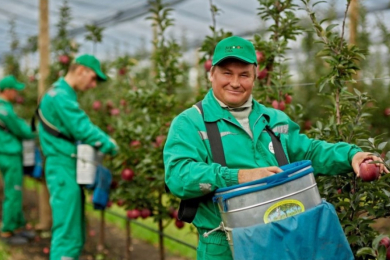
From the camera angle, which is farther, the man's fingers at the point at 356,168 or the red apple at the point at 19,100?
the red apple at the point at 19,100

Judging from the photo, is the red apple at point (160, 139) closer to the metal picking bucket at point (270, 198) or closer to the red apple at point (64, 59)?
the metal picking bucket at point (270, 198)

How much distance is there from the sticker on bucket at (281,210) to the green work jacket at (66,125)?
2.37m

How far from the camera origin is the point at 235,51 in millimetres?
2035

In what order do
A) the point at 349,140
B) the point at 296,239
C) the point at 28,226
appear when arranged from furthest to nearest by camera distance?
the point at 28,226, the point at 349,140, the point at 296,239

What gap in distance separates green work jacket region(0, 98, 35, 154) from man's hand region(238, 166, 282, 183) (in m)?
4.70

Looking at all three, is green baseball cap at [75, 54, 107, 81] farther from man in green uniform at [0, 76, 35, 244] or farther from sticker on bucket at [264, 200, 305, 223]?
sticker on bucket at [264, 200, 305, 223]

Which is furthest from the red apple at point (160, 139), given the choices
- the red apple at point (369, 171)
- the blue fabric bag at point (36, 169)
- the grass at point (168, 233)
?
the blue fabric bag at point (36, 169)

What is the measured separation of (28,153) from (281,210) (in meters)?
4.98

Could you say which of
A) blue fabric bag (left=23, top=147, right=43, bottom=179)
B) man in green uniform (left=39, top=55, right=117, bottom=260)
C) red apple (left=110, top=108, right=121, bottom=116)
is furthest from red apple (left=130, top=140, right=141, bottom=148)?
blue fabric bag (left=23, top=147, right=43, bottom=179)

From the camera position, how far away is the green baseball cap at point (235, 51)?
2.03 m

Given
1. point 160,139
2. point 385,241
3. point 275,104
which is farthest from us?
point 160,139

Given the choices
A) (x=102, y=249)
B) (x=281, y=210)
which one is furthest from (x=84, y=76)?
(x=281, y=210)

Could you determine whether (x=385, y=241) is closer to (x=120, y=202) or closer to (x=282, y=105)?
(x=282, y=105)

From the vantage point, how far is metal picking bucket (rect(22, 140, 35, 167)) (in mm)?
6094
